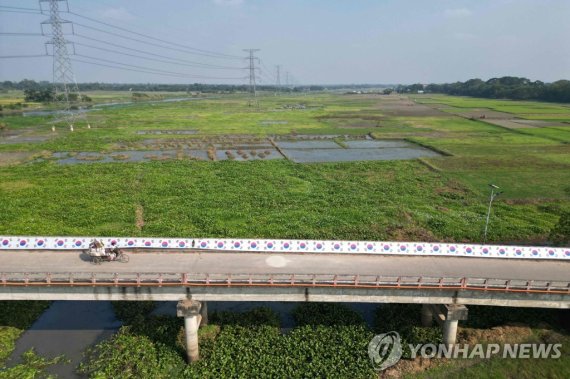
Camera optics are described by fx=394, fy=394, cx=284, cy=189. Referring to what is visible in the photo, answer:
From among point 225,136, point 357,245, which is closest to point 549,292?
point 357,245

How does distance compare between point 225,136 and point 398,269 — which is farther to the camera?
point 225,136

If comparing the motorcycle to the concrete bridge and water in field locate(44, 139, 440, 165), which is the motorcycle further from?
water in field locate(44, 139, 440, 165)

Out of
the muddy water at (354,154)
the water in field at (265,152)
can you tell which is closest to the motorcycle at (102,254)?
the water in field at (265,152)

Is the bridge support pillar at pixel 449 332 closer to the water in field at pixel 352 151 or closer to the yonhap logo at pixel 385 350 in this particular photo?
the yonhap logo at pixel 385 350

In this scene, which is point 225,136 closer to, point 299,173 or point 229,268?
point 299,173

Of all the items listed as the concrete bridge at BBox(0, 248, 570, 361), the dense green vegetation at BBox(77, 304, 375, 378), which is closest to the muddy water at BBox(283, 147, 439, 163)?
the dense green vegetation at BBox(77, 304, 375, 378)

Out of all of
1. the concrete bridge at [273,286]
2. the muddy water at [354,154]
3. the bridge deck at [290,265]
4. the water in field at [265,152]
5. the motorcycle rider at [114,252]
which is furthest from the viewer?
the muddy water at [354,154]

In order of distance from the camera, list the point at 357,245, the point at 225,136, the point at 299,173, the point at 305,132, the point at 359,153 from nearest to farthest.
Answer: the point at 357,245, the point at 299,173, the point at 359,153, the point at 225,136, the point at 305,132

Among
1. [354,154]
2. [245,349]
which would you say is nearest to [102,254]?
[245,349]
